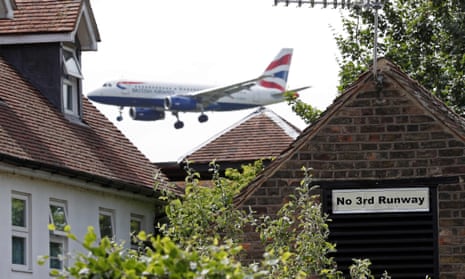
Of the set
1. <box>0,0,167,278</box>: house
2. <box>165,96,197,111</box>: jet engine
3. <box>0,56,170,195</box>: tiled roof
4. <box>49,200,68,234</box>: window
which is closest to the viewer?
<box>0,0,167,278</box>: house

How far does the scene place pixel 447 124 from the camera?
20219mm

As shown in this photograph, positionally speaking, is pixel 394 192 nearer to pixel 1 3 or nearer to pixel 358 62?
pixel 1 3

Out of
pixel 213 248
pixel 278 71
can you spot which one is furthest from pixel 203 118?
pixel 213 248

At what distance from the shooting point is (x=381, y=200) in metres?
20.4

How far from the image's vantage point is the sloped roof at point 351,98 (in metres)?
20.3

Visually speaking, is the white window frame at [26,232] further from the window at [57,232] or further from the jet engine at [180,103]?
the jet engine at [180,103]

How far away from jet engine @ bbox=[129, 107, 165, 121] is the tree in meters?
85.9

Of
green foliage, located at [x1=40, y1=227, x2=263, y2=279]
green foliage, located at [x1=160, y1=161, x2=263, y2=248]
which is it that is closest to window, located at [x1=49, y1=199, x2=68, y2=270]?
green foliage, located at [x1=160, y1=161, x2=263, y2=248]

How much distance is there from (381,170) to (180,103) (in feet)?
337

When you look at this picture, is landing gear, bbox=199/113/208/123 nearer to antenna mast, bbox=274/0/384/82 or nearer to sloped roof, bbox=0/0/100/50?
sloped roof, bbox=0/0/100/50

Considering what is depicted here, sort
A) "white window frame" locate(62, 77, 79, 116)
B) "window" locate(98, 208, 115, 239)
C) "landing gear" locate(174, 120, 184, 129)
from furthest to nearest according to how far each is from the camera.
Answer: "landing gear" locate(174, 120, 184, 129) < "white window frame" locate(62, 77, 79, 116) < "window" locate(98, 208, 115, 239)

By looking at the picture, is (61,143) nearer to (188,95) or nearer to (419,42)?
(419,42)

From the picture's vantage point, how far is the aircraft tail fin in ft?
421

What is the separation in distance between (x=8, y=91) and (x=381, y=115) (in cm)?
1066
